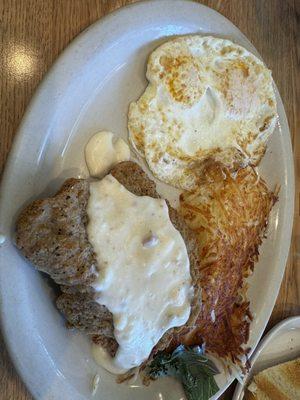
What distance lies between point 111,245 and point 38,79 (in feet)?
2.58

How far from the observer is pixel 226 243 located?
242 cm

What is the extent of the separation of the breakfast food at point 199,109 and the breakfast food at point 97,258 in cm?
31

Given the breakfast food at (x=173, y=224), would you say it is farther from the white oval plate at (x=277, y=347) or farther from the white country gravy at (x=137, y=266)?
the white oval plate at (x=277, y=347)

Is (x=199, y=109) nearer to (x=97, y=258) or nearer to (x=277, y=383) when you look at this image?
Answer: (x=97, y=258)

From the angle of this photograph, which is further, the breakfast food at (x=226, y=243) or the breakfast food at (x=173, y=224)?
the breakfast food at (x=226, y=243)

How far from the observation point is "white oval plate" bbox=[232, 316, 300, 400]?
285cm

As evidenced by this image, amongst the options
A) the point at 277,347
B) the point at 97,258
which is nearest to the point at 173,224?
the point at 97,258

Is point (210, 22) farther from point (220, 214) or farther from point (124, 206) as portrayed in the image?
point (124, 206)

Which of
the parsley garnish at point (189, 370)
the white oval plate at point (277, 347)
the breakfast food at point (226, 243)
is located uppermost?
the breakfast food at point (226, 243)

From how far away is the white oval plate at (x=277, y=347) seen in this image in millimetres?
2851

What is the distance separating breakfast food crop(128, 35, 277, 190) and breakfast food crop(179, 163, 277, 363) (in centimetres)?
10

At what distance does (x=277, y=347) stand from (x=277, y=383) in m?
0.22

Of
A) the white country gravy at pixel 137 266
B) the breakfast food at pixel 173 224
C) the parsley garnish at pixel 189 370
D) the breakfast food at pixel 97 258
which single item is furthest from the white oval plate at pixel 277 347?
the white country gravy at pixel 137 266

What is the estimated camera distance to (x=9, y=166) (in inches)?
72.6
